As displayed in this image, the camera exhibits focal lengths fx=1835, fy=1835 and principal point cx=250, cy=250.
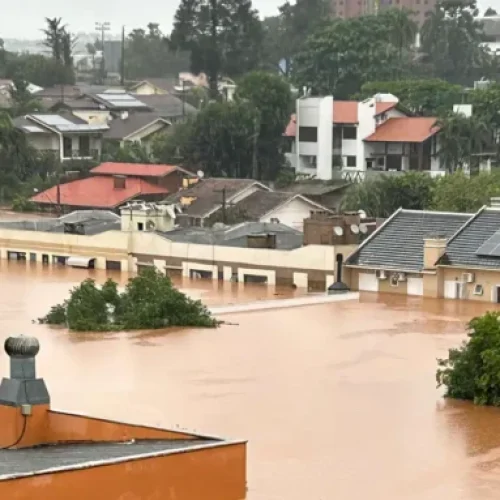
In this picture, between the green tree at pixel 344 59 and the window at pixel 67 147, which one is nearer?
the window at pixel 67 147

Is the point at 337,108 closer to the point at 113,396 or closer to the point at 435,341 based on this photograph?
the point at 435,341

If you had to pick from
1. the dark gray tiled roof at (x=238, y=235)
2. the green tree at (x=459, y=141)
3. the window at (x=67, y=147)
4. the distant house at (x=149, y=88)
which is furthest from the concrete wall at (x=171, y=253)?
the distant house at (x=149, y=88)

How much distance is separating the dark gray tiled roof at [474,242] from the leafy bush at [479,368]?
1010 centimetres

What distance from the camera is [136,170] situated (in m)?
50.3

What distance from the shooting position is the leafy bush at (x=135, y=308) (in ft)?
91.4

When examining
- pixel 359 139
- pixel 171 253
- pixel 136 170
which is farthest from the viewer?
pixel 359 139

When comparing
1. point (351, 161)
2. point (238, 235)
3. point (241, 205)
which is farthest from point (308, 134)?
point (238, 235)

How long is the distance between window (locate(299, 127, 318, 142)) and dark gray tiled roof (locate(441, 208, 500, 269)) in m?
21.9

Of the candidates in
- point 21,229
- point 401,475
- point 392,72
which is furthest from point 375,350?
point 392,72

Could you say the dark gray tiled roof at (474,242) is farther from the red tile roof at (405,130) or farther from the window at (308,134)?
the window at (308,134)

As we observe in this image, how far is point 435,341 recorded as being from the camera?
26.9 meters

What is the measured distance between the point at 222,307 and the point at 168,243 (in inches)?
279

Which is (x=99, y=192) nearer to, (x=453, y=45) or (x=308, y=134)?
(x=308, y=134)

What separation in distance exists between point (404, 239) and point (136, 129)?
29054 mm
